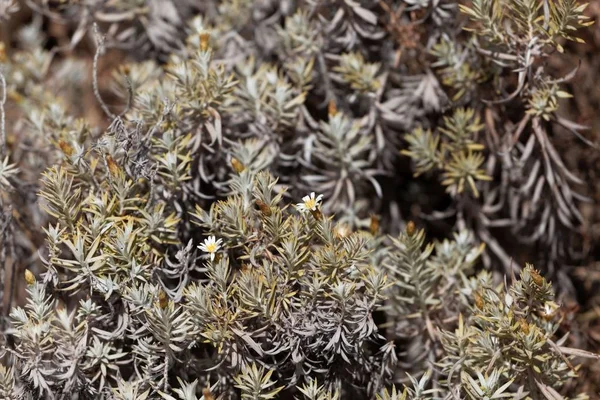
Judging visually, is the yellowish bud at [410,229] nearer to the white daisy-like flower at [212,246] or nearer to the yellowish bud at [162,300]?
the white daisy-like flower at [212,246]

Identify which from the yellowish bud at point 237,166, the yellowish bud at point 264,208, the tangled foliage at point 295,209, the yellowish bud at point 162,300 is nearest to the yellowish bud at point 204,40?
the tangled foliage at point 295,209

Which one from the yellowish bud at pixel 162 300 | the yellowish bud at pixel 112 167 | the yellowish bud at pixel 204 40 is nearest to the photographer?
the yellowish bud at pixel 162 300

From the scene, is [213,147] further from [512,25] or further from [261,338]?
[512,25]

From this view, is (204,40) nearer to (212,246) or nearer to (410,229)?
(212,246)

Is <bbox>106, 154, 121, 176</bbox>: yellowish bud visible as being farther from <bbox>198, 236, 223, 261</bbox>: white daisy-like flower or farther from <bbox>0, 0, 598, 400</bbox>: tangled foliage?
<bbox>198, 236, 223, 261</bbox>: white daisy-like flower

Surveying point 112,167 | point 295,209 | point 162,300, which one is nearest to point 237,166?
point 295,209

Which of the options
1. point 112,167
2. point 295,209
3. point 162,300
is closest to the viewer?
point 162,300

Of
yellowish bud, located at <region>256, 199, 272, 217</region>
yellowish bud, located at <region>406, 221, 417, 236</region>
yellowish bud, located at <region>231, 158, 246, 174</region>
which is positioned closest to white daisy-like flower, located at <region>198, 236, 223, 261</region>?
yellowish bud, located at <region>256, 199, 272, 217</region>

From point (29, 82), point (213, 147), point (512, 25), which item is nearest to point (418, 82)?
point (512, 25)
